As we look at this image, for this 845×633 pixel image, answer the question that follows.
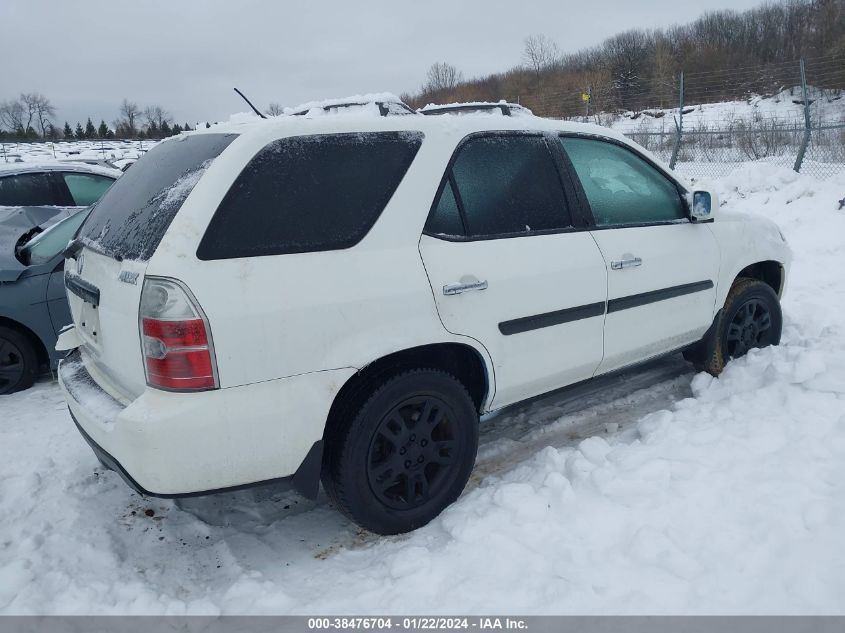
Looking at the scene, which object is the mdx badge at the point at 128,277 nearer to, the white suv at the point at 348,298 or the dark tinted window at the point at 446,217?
the white suv at the point at 348,298

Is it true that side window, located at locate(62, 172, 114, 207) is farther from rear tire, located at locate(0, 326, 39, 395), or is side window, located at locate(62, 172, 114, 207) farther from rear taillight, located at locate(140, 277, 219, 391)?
rear taillight, located at locate(140, 277, 219, 391)

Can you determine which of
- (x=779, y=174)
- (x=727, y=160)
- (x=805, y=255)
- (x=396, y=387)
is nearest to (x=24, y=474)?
(x=396, y=387)

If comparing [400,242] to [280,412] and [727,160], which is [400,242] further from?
[727,160]

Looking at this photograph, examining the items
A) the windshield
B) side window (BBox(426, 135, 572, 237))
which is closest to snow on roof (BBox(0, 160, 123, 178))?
the windshield

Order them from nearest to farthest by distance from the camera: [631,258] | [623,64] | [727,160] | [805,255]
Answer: [631,258] → [805,255] → [727,160] → [623,64]

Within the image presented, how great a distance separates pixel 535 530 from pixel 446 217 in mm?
1397

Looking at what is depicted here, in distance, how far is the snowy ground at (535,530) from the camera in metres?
2.32

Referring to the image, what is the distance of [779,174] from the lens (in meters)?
11.2

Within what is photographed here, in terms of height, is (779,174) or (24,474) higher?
(779,174)

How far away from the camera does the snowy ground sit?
7.63 feet

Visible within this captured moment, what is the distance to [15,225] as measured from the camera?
5691 millimetres

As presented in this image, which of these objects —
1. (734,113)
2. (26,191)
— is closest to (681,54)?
(734,113)
